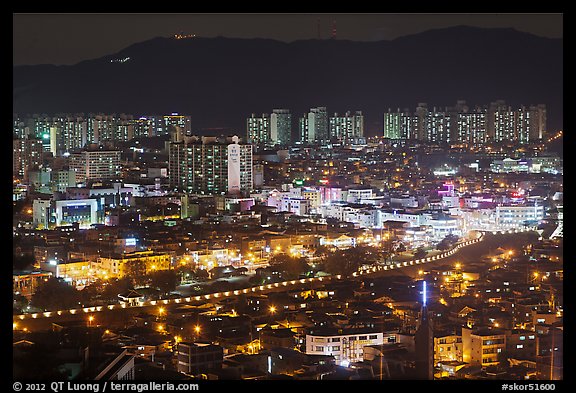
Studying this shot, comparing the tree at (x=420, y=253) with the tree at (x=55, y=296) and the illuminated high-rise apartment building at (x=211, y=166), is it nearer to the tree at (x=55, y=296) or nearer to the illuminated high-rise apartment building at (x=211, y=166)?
the tree at (x=55, y=296)

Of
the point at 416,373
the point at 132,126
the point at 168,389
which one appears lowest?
the point at 416,373

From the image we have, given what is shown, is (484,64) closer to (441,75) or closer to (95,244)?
(441,75)

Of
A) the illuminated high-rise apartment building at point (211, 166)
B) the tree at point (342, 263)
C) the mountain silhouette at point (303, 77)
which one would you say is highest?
the mountain silhouette at point (303, 77)

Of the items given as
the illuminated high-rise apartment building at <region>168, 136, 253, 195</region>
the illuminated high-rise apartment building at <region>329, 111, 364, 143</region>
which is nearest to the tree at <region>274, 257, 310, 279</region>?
the illuminated high-rise apartment building at <region>168, 136, 253, 195</region>

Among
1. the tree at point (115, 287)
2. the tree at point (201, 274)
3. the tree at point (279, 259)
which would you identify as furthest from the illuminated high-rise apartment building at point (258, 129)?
the tree at point (115, 287)

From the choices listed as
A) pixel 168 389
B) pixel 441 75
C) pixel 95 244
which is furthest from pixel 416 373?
pixel 441 75
